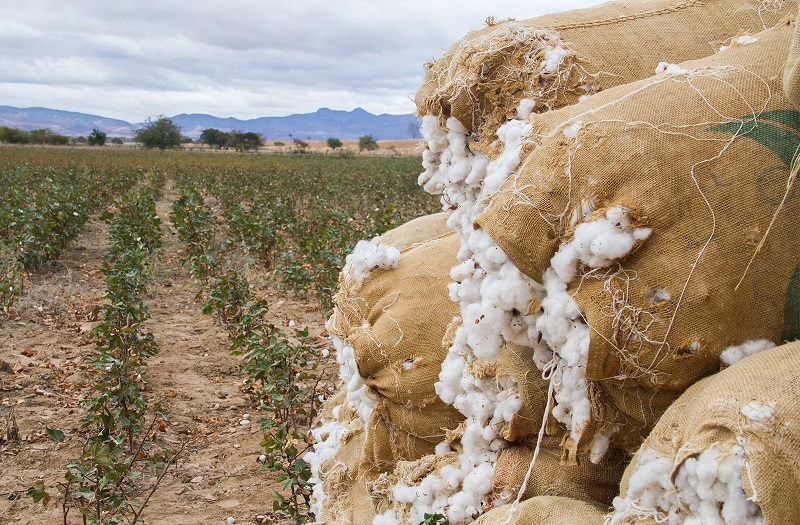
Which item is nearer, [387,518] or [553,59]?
[553,59]

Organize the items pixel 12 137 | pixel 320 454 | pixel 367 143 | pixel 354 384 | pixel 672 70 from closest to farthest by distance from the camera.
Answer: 1. pixel 672 70
2. pixel 354 384
3. pixel 320 454
4. pixel 12 137
5. pixel 367 143

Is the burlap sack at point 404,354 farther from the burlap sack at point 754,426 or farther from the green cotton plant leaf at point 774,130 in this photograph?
the green cotton plant leaf at point 774,130

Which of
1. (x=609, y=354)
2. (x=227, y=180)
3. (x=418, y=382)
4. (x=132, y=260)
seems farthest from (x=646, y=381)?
(x=227, y=180)

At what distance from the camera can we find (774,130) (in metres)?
1.71

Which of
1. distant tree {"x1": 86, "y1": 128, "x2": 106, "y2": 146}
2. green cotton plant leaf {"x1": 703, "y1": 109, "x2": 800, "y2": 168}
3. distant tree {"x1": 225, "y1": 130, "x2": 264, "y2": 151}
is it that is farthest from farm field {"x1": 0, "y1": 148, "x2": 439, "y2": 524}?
distant tree {"x1": 225, "y1": 130, "x2": 264, "y2": 151}

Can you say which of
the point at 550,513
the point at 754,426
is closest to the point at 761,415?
the point at 754,426

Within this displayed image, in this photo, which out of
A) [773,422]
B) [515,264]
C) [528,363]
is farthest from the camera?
[528,363]

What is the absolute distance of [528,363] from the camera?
81.3 inches

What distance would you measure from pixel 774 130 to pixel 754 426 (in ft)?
2.49

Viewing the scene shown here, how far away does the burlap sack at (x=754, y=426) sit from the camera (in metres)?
1.26

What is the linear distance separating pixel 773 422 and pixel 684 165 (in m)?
0.62

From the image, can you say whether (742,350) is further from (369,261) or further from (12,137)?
(12,137)

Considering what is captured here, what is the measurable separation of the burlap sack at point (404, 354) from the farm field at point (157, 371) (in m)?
0.60

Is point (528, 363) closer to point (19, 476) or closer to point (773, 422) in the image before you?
point (773, 422)
